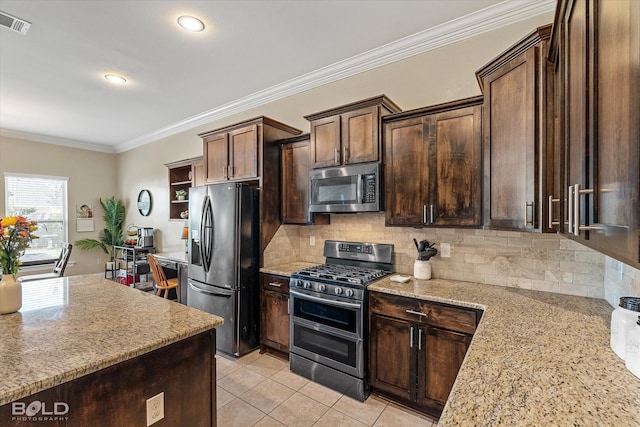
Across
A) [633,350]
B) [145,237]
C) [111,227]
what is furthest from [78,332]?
[111,227]

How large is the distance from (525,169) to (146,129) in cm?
601

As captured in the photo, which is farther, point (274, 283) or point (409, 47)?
point (274, 283)

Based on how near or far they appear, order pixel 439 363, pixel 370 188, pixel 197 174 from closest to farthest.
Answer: pixel 439 363, pixel 370 188, pixel 197 174

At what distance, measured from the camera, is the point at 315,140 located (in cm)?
297

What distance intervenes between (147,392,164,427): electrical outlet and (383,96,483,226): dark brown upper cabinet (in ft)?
6.40

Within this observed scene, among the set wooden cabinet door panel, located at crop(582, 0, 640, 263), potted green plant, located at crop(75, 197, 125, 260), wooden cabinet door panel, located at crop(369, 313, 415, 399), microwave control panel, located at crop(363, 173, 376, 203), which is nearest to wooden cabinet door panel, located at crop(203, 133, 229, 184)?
microwave control panel, located at crop(363, 173, 376, 203)

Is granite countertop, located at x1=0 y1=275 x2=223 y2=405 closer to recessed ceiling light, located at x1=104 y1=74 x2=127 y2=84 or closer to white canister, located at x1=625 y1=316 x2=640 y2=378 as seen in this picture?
white canister, located at x1=625 y1=316 x2=640 y2=378

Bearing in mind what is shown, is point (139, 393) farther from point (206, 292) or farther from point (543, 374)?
point (206, 292)

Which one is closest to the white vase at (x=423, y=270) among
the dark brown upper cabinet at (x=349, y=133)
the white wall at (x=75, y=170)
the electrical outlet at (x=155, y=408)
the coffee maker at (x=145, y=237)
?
the dark brown upper cabinet at (x=349, y=133)

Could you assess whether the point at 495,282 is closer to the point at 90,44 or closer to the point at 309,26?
the point at 309,26

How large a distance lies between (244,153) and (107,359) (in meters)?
2.52

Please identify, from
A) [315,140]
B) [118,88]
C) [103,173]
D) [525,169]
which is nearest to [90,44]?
[118,88]

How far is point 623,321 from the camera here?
114cm

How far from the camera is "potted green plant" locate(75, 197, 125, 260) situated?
6441 mm
